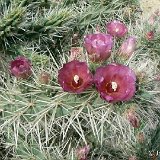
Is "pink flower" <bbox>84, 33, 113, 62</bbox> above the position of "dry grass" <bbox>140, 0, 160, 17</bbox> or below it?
above

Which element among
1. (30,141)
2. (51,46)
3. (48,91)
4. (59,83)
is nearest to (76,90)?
(59,83)

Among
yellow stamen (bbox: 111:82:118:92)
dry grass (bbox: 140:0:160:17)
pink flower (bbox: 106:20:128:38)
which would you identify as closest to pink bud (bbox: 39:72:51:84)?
yellow stamen (bbox: 111:82:118:92)

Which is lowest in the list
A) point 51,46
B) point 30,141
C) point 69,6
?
point 30,141

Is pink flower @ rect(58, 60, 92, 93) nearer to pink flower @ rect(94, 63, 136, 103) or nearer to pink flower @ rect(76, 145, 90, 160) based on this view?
pink flower @ rect(94, 63, 136, 103)

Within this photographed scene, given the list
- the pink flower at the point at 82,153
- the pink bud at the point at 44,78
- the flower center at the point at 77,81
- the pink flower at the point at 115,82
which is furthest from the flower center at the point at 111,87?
the pink flower at the point at 82,153

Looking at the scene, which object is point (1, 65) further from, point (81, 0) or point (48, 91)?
point (81, 0)

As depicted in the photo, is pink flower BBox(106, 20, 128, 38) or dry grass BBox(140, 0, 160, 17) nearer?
pink flower BBox(106, 20, 128, 38)

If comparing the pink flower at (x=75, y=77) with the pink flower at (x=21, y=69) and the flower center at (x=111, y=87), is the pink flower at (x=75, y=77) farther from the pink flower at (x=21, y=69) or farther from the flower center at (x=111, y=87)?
the pink flower at (x=21, y=69)

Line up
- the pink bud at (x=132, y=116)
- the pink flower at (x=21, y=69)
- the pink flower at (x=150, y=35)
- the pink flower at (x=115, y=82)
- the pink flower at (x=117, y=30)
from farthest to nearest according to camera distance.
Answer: the pink flower at (x=150, y=35) → the pink flower at (x=117, y=30) → the pink flower at (x=21, y=69) → the pink bud at (x=132, y=116) → the pink flower at (x=115, y=82)

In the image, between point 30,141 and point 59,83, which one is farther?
point 30,141
